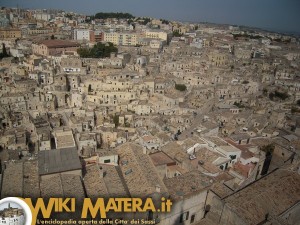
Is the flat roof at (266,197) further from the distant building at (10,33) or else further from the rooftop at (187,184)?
the distant building at (10,33)

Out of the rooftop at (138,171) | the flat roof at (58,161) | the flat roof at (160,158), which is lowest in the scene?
the flat roof at (160,158)

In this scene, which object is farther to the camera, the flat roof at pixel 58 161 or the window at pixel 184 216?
the flat roof at pixel 58 161

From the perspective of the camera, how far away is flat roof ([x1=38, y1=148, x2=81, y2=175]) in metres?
12.7

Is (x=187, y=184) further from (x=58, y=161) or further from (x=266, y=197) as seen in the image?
(x=58, y=161)

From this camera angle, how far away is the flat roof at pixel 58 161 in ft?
41.6

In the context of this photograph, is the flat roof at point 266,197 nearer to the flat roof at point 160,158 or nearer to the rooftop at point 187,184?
the rooftop at point 187,184

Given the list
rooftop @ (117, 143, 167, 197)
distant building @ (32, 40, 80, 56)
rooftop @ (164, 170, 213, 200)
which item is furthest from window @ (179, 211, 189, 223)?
distant building @ (32, 40, 80, 56)

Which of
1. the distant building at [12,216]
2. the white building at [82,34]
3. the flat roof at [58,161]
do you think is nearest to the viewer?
the distant building at [12,216]

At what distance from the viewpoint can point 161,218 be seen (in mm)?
11125

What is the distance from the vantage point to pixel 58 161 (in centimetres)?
1323

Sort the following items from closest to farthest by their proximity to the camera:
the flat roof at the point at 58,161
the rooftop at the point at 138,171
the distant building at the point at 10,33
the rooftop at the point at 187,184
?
1. the rooftop at the point at 187,184
2. the rooftop at the point at 138,171
3. the flat roof at the point at 58,161
4. the distant building at the point at 10,33

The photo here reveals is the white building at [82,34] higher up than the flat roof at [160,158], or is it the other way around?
the white building at [82,34]

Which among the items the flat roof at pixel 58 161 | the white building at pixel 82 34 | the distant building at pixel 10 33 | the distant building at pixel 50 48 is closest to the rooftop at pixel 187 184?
the flat roof at pixel 58 161

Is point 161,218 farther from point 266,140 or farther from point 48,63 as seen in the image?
point 48,63
